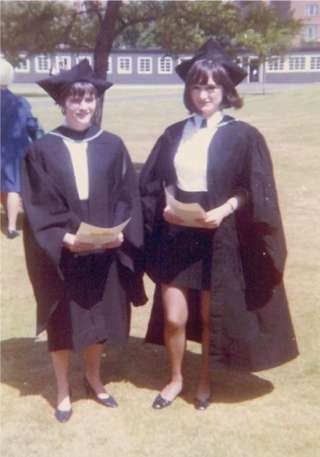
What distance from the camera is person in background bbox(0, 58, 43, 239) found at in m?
7.98

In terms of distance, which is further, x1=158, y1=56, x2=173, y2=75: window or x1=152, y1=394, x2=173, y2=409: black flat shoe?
x1=158, y1=56, x2=173, y2=75: window

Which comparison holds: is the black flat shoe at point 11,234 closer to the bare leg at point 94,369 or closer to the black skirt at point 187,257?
the bare leg at point 94,369

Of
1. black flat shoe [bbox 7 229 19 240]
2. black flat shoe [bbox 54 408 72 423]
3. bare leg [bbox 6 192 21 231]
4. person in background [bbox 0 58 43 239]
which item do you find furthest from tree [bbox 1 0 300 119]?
black flat shoe [bbox 54 408 72 423]

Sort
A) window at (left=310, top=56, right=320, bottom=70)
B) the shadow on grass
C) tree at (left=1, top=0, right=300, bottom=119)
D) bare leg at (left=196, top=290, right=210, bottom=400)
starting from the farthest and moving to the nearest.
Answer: tree at (left=1, top=0, right=300, bottom=119), window at (left=310, top=56, right=320, bottom=70), the shadow on grass, bare leg at (left=196, top=290, right=210, bottom=400)

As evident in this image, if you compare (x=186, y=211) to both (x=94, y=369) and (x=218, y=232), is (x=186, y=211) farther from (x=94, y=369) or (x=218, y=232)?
(x=94, y=369)

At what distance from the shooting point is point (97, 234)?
12.9 feet

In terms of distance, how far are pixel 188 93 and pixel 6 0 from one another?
6925mm

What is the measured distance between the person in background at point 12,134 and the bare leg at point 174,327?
422 centimetres

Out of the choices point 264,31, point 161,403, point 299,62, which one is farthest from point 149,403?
point 299,62

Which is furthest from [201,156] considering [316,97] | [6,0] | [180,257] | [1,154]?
[316,97]

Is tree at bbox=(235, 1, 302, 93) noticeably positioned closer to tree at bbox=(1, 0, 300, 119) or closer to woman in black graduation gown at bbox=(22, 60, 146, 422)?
tree at bbox=(1, 0, 300, 119)

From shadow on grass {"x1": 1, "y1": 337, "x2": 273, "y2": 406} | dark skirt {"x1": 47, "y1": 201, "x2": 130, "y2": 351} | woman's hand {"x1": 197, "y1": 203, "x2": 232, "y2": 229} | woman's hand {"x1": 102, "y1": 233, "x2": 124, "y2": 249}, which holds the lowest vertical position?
shadow on grass {"x1": 1, "y1": 337, "x2": 273, "y2": 406}

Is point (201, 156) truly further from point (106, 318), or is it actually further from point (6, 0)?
point (6, 0)

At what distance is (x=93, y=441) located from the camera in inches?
162
